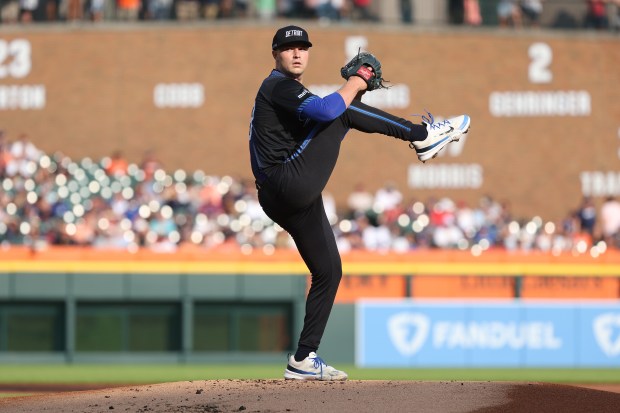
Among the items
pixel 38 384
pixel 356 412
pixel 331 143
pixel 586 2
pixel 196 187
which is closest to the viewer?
pixel 356 412

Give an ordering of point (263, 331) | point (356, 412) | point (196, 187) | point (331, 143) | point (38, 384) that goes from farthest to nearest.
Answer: point (196, 187), point (263, 331), point (38, 384), point (331, 143), point (356, 412)

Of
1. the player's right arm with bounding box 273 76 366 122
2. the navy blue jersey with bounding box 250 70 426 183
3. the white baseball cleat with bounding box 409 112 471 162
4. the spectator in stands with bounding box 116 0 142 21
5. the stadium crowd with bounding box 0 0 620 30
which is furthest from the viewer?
the spectator in stands with bounding box 116 0 142 21

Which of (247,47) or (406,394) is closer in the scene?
(406,394)

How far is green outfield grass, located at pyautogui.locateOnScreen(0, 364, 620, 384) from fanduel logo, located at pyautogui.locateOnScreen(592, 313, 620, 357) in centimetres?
45

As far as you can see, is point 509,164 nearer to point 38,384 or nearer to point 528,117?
point 528,117

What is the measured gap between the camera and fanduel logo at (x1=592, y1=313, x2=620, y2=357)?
61.8 feet

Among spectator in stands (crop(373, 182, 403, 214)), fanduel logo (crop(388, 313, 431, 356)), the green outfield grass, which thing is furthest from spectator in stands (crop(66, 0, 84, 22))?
fanduel logo (crop(388, 313, 431, 356))

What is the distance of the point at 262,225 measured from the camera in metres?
19.6

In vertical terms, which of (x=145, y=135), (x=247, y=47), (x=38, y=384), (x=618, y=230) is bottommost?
(x=38, y=384)

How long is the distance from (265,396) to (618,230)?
49.8ft

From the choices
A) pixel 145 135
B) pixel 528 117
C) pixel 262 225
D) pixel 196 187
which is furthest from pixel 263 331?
pixel 528 117

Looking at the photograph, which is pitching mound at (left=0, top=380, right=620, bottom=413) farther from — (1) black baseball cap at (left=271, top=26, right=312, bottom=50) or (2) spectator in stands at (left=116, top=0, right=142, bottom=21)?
(2) spectator in stands at (left=116, top=0, right=142, bottom=21)

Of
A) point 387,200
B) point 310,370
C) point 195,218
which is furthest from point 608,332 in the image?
point 310,370

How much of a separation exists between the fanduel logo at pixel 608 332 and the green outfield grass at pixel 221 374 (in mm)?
447
